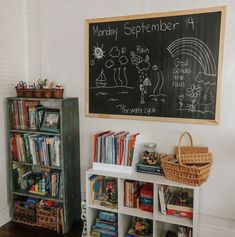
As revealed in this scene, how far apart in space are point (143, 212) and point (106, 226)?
41 cm

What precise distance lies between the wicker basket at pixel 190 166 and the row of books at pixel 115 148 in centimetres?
33

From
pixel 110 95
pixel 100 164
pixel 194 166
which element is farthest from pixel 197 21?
pixel 100 164

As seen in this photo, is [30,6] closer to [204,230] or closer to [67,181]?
[67,181]

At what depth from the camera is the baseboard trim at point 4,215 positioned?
9.11 feet

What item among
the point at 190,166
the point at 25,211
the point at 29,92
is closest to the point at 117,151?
the point at 190,166

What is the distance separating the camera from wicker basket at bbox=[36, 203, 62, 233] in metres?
2.67

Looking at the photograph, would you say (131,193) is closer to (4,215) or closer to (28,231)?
(28,231)

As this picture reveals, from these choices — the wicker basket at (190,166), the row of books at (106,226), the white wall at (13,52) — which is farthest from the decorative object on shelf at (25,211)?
the wicker basket at (190,166)

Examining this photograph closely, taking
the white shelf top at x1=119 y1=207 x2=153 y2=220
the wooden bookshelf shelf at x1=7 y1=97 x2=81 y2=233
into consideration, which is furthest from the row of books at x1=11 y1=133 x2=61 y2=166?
the white shelf top at x1=119 y1=207 x2=153 y2=220

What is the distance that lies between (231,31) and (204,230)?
1.78 m

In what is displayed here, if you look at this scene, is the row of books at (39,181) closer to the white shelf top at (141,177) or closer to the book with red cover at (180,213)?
the white shelf top at (141,177)

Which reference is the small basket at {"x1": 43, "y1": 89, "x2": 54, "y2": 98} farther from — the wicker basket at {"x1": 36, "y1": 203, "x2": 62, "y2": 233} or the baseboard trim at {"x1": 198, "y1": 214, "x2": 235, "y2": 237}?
the baseboard trim at {"x1": 198, "y1": 214, "x2": 235, "y2": 237}

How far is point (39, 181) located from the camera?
111 inches

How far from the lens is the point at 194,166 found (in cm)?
210
